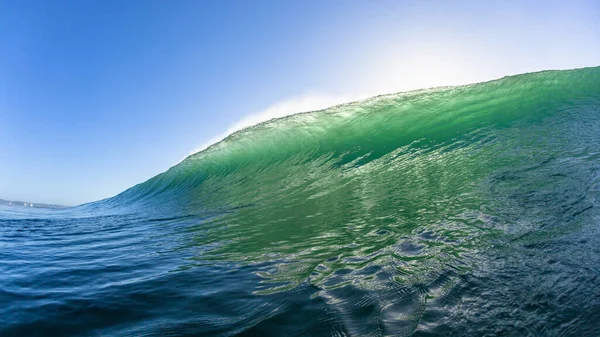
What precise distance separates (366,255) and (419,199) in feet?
7.54

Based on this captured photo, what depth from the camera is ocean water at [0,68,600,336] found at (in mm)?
1997

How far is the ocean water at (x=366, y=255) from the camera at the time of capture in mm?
1997

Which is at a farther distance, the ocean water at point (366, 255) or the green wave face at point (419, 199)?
the green wave face at point (419, 199)

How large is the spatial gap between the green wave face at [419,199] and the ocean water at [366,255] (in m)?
0.02

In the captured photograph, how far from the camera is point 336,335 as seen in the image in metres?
1.83

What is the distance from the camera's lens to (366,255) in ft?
10.2

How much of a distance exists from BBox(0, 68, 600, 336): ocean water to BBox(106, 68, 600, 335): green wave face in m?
0.02

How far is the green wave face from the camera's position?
2482mm

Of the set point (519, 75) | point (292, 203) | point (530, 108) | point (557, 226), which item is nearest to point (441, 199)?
point (557, 226)

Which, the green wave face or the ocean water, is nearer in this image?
the ocean water

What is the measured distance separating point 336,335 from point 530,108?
10748mm

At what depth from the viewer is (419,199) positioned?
500 cm

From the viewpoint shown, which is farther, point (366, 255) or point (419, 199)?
point (419, 199)

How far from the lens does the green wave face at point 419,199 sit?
2.48 m
